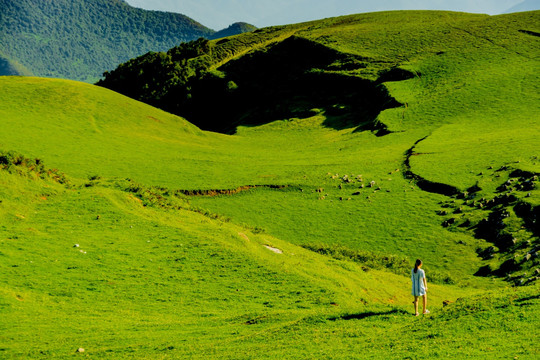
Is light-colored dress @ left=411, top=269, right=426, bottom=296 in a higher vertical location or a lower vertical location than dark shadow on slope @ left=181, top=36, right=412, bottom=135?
lower

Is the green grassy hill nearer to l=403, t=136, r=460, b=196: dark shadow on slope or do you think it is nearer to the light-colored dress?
l=403, t=136, r=460, b=196: dark shadow on slope

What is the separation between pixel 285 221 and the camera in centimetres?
4203

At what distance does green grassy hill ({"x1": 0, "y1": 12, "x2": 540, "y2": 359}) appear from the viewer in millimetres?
14547

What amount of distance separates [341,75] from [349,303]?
84639 mm

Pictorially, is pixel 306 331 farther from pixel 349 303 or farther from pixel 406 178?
pixel 406 178

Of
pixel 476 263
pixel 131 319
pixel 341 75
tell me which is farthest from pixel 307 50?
pixel 131 319

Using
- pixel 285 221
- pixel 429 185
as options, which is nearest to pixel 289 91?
pixel 429 185

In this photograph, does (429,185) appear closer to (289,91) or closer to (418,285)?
(418,285)

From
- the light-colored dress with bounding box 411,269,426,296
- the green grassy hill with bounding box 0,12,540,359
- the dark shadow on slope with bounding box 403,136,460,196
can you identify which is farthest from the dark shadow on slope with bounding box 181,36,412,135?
the light-colored dress with bounding box 411,269,426,296

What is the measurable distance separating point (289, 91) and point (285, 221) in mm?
69121

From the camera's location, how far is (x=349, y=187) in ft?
159

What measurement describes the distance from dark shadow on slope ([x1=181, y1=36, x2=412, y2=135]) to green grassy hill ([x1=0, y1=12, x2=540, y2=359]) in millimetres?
1058

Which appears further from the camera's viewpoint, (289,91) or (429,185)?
(289,91)

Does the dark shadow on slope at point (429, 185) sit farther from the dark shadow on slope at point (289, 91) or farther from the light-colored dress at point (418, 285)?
the light-colored dress at point (418, 285)
